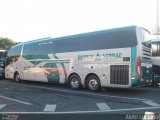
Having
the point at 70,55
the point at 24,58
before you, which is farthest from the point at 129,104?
the point at 24,58

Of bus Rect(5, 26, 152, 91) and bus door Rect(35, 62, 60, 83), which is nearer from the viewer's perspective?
bus Rect(5, 26, 152, 91)

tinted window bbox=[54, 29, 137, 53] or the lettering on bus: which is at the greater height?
tinted window bbox=[54, 29, 137, 53]

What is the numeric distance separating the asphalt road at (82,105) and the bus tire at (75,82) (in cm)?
64

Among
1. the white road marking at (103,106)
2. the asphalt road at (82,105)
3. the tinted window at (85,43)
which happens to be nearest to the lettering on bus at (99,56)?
the tinted window at (85,43)

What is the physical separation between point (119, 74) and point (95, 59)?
6.00 feet

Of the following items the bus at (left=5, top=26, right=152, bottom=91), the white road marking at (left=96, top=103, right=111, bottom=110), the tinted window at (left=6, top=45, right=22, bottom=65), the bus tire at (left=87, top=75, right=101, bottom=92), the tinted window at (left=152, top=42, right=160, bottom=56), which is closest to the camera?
the white road marking at (left=96, top=103, right=111, bottom=110)

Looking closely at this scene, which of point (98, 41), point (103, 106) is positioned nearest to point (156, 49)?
point (98, 41)

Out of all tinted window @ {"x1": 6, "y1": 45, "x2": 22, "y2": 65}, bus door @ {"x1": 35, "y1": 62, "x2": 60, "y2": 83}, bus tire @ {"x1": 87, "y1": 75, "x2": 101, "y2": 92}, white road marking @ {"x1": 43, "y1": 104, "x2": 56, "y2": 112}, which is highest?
tinted window @ {"x1": 6, "y1": 45, "x2": 22, "y2": 65}

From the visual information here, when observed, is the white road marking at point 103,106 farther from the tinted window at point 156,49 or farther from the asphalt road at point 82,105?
the tinted window at point 156,49

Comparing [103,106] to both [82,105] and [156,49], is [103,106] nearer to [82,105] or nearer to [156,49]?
[82,105]

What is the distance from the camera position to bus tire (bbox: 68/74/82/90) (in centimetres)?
1895

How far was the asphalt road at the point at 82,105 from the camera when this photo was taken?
11.3 metres

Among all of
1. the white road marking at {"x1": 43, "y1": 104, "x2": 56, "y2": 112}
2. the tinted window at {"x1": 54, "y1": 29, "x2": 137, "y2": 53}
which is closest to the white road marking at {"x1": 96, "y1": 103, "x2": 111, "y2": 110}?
the white road marking at {"x1": 43, "y1": 104, "x2": 56, "y2": 112}

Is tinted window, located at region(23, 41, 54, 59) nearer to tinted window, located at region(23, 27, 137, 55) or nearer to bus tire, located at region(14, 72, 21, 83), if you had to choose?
tinted window, located at region(23, 27, 137, 55)
